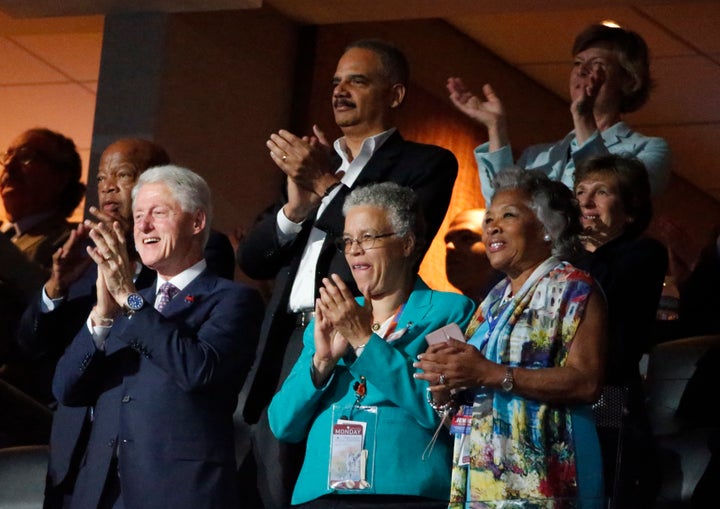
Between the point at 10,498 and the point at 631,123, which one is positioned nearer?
the point at 10,498

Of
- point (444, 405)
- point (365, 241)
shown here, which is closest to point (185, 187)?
point (365, 241)

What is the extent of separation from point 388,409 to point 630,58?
5.20ft

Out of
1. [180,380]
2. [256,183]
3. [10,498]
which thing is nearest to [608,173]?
[180,380]

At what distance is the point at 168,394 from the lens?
344cm

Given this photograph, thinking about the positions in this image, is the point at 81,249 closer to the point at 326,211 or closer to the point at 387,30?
the point at 326,211

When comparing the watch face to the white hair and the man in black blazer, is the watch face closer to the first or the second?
the white hair

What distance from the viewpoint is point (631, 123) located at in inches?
314

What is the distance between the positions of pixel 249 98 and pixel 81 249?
6.98 ft

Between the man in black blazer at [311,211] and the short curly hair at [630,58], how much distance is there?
714mm

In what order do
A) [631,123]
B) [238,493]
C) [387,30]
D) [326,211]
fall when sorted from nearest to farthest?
[238,493]
[326,211]
[387,30]
[631,123]

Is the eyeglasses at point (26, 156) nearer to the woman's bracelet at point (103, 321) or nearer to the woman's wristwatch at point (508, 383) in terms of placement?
the woman's bracelet at point (103, 321)

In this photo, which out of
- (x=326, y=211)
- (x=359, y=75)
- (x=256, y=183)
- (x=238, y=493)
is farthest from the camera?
(x=256, y=183)

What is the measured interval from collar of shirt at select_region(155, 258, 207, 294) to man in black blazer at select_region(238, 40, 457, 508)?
0.89 ft

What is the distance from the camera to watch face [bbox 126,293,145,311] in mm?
3420
